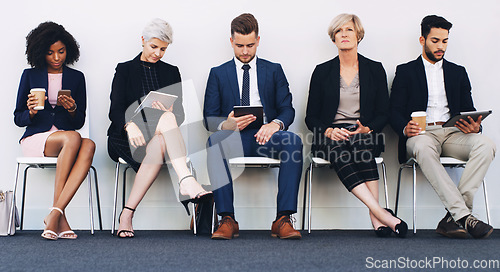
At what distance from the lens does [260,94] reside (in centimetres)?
361

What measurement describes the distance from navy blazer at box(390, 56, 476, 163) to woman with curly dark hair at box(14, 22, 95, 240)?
194 cm

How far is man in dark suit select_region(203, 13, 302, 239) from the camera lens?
3090mm

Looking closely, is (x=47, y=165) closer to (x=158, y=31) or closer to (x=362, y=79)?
(x=158, y=31)

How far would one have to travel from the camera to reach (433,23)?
3.68 m

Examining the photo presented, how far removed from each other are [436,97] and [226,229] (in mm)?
1690

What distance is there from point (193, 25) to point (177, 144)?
117cm

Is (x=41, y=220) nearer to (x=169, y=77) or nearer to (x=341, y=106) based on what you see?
(x=169, y=77)

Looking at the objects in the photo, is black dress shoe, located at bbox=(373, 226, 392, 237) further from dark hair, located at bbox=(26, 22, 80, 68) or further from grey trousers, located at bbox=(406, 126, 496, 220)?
dark hair, located at bbox=(26, 22, 80, 68)

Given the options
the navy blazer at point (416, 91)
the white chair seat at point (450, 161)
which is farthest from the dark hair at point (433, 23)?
the white chair seat at point (450, 161)

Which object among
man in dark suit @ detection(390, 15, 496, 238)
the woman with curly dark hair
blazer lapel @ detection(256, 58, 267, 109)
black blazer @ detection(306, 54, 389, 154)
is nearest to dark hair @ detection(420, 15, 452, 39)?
man in dark suit @ detection(390, 15, 496, 238)

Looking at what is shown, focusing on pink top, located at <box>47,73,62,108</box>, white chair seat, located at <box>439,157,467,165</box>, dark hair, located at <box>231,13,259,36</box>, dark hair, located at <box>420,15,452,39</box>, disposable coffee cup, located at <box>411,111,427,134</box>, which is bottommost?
white chair seat, located at <box>439,157,467,165</box>

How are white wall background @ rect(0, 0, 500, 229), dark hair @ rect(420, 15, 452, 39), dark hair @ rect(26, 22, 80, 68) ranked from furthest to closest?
white wall background @ rect(0, 0, 500, 229) → dark hair @ rect(420, 15, 452, 39) → dark hair @ rect(26, 22, 80, 68)

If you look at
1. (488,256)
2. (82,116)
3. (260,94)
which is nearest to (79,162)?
(82,116)

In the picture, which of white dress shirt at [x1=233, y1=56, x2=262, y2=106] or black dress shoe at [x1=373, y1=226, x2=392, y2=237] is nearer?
black dress shoe at [x1=373, y1=226, x2=392, y2=237]
